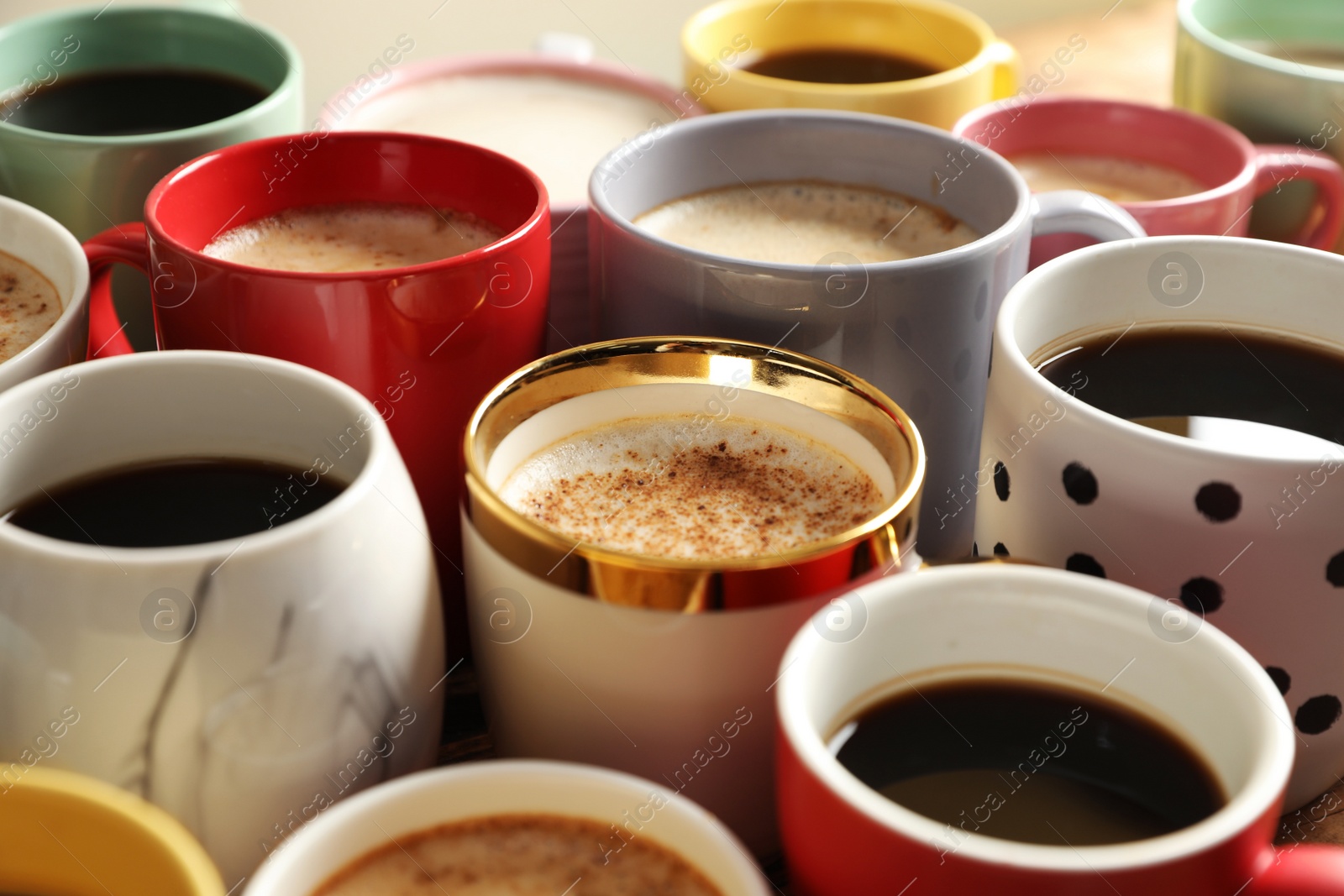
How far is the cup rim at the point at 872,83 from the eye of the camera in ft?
3.10

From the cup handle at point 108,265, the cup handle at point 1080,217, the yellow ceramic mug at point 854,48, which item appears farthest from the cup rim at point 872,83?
the cup handle at point 108,265

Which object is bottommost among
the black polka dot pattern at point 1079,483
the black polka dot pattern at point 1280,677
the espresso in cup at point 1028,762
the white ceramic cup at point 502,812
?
the black polka dot pattern at point 1280,677

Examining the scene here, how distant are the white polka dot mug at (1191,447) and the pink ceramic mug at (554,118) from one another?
0.26 metres

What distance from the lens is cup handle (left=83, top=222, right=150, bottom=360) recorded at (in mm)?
688

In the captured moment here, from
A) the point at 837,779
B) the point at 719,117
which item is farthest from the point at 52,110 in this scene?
the point at 837,779

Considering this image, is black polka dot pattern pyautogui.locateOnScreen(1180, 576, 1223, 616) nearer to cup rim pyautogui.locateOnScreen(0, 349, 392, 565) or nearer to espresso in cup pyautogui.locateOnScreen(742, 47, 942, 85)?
cup rim pyautogui.locateOnScreen(0, 349, 392, 565)

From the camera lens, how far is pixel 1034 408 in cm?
55

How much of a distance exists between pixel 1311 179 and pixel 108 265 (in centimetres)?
78

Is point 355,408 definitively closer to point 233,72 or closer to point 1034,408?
point 1034,408

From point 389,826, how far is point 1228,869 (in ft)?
0.91

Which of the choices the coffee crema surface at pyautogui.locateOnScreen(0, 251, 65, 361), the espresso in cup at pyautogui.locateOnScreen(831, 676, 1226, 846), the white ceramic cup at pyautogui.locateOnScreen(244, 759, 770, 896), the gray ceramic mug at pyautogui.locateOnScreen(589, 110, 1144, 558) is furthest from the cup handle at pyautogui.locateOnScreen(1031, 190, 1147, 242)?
the coffee crema surface at pyautogui.locateOnScreen(0, 251, 65, 361)

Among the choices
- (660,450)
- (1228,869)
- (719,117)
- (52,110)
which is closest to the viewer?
(1228,869)

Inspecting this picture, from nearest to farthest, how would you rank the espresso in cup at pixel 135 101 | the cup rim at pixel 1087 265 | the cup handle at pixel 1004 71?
the cup rim at pixel 1087 265 → the espresso in cup at pixel 135 101 → the cup handle at pixel 1004 71

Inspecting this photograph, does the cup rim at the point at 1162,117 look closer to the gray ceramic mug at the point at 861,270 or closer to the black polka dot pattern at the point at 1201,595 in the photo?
the gray ceramic mug at the point at 861,270
